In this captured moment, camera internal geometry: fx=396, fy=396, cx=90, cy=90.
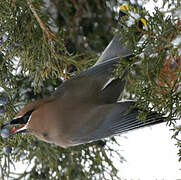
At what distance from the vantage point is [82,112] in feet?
7.03

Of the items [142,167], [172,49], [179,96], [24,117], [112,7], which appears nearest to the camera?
[172,49]

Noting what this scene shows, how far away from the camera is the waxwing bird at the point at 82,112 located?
2.10 m

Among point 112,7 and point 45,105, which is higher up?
point 112,7

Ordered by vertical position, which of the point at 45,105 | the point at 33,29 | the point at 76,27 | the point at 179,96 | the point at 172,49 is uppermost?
the point at 76,27

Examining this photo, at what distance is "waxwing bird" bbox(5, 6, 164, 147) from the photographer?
6.88ft

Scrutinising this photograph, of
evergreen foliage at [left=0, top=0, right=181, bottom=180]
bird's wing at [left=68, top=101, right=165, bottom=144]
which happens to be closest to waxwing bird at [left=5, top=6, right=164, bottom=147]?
bird's wing at [left=68, top=101, right=165, bottom=144]

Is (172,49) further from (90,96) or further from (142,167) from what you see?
(142,167)

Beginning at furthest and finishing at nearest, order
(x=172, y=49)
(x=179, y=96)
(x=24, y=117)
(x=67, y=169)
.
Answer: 1. (x=67, y=169)
2. (x=24, y=117)
3. (x=179, y=96)
4. (x=172, y=49)

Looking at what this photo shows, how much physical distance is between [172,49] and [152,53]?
0.14m

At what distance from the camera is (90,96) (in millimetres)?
2195

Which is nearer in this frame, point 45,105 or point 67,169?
point 45,105

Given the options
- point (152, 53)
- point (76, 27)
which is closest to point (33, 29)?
point (152, 53)

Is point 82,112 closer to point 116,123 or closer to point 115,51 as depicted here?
point 116,123

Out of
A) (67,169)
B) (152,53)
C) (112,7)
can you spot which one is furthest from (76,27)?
(152,53)
